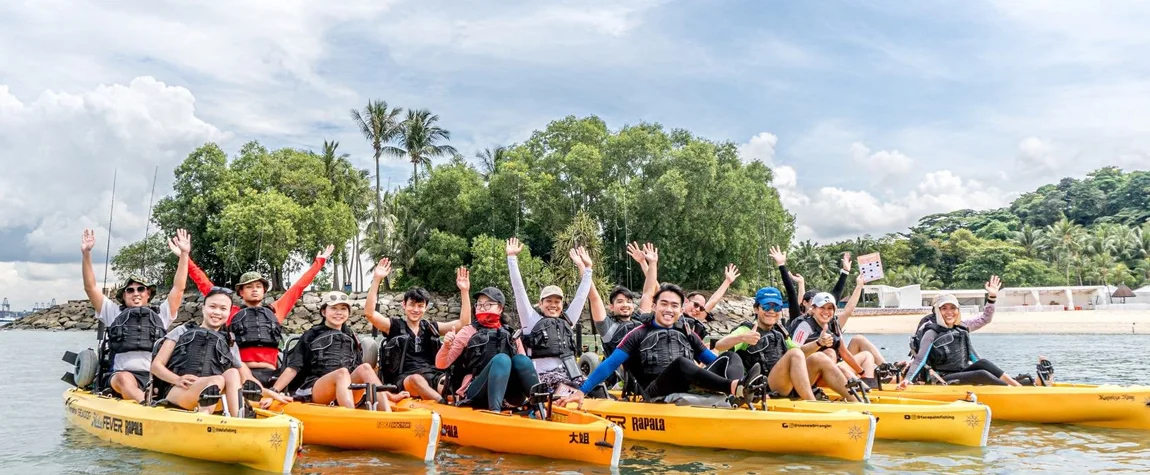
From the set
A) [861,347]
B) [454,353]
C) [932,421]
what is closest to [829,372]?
[932,421]

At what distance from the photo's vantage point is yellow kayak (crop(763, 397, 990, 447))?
327 inches

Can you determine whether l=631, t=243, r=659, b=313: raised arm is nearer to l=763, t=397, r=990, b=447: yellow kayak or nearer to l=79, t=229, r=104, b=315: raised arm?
l=763, t=397, r=990, b=447: yellow kayak

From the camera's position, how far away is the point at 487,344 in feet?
26.9

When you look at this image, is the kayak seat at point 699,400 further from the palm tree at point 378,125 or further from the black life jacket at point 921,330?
the palm tree at point 378,125

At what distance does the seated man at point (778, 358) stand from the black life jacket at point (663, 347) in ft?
1.02

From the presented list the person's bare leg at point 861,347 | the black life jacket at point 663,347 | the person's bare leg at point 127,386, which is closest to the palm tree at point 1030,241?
the person's bare leg at point 861,347

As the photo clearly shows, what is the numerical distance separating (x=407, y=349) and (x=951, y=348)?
6.32 m

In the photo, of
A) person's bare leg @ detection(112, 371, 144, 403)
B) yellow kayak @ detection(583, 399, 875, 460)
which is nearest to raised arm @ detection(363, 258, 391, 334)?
person's bare leg @ detection(112, 371, 144, 403)

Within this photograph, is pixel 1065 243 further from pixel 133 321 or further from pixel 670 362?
pixel 133 321

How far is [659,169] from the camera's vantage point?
46.2 metres

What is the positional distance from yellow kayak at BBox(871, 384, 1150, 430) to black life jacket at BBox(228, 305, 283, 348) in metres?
6.64

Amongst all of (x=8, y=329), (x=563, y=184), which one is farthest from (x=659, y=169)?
(x=8, y=329)

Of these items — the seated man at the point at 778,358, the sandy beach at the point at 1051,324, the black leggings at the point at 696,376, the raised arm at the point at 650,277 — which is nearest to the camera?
the black leggings at the point at 696,376

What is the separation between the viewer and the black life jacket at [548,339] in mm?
8438
